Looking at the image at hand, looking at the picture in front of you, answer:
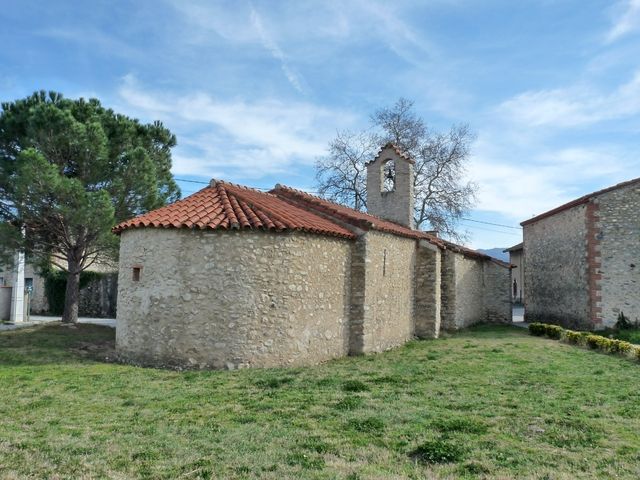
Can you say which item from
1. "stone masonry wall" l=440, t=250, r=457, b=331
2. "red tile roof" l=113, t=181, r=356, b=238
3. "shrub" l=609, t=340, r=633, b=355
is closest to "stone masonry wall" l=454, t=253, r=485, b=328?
"stone masonry wall" l=440, t=250, r=457, b=331

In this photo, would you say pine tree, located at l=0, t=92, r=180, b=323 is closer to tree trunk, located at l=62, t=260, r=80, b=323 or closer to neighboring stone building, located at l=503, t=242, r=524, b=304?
tree trunk, located at l=62, t=260, r=80, b=323

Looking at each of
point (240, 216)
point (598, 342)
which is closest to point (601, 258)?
point (598, 342)

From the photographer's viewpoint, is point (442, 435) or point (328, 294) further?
point (328, 294)

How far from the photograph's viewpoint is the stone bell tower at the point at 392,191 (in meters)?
18.1

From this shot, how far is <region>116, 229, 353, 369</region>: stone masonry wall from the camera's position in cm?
973

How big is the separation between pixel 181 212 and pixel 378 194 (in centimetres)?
976

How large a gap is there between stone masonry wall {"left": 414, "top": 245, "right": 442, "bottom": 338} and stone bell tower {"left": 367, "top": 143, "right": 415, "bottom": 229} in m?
2.77

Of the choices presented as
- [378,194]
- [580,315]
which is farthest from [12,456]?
[580,315]

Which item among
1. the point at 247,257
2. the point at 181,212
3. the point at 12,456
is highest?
the point at 181,212

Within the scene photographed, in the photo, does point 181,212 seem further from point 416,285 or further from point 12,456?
point 416,285

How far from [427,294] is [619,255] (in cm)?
741

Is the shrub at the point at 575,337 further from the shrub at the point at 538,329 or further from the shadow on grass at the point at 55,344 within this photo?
the shadow on grass at the point at 55,344

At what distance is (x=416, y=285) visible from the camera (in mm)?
15734

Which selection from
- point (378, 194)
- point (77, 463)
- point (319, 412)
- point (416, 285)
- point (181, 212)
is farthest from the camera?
point (378, 194)
